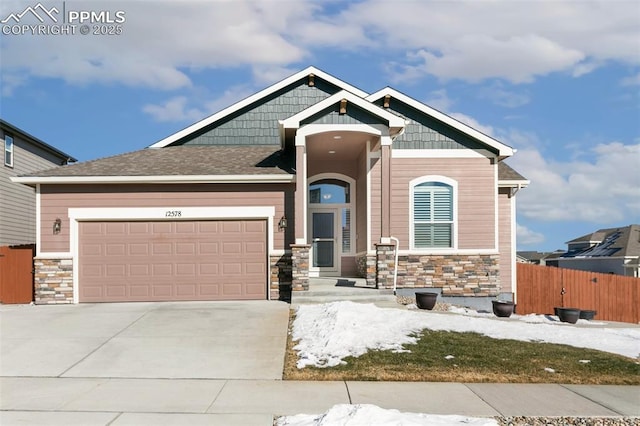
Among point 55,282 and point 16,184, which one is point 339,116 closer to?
point 55,282

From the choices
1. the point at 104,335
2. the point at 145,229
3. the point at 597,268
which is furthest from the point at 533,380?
the point at 597,268

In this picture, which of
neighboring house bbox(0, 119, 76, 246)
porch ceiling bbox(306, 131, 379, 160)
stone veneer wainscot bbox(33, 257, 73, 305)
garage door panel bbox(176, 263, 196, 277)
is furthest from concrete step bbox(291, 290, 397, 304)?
neighboring house bbox(0, 119, 76, 246)

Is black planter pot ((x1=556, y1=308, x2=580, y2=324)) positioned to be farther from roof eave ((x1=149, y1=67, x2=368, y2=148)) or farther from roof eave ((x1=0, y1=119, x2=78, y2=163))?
roof eave ((x1=0, y1=119, x2=78, y2=163))

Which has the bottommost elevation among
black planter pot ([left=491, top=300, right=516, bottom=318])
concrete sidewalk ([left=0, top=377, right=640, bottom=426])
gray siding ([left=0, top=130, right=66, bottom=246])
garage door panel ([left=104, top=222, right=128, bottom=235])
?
concrete sidewalk ([left=0, top=377, right=640, bottom=426])

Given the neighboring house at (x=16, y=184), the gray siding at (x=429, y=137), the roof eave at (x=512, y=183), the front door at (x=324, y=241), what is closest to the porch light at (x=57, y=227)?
the neighboring house at (x=16, y=184)

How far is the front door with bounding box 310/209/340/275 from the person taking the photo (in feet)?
54.0

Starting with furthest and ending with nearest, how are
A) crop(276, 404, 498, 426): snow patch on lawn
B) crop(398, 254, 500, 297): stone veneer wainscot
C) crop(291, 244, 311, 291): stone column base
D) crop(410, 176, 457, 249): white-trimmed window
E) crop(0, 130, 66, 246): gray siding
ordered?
crop(0, 130, 66, 246): gray siding < crop(410, 176, 457, 249): white-trimmed window < crop(398, 254, 500, 297): stone veneer wainscot < crop(291, 244, 311, 291): stone column base < crop(276, 404, 498, 426): snow patch on lawn

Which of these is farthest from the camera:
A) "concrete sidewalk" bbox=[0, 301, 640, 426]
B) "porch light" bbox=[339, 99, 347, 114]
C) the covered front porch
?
the covered front porch

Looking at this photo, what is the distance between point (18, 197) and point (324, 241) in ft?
41.2

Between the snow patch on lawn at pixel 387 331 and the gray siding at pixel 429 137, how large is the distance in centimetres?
550

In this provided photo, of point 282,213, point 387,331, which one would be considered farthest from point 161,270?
point 387,331

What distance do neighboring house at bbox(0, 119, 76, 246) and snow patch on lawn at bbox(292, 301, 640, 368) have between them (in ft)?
44.5

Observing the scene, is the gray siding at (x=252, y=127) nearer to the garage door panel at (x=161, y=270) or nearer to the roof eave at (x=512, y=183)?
the garage door panel at (x=161, y=270)

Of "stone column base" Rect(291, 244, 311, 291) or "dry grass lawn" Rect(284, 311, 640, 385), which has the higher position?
"stone column base" Rect(291, 244, 311, 291)
